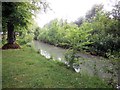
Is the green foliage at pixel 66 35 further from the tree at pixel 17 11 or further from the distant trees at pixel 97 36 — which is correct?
the tree at pixel 17 11

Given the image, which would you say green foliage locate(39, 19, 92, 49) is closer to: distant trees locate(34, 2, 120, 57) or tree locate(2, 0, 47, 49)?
distant trees locate(34, 2, 120, 57)

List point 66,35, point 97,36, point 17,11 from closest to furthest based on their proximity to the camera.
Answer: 1. point 66,35
2. point 17,11
3. point 97,36

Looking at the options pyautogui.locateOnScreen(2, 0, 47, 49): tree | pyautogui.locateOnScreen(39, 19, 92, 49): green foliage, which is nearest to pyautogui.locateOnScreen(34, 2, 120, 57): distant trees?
pyautogui.locateOnScreen(39, 19, 92, 49): green foliage

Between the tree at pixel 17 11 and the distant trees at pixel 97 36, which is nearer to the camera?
the distant trees at pixel 97 36

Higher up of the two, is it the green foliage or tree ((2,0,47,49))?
tree ((2,0,47,49))

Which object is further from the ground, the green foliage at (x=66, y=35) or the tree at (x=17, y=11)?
the tree at (x=17, y=11)

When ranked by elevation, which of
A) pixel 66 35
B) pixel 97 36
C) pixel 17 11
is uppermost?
pixel 17 11

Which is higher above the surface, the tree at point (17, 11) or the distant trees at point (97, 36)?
the tree at point (17, 11)

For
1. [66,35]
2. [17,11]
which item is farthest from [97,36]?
[17,11]

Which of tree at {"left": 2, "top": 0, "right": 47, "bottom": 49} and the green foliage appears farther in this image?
tree at {"left": 2, "top": 0, "right": 47, "bottom": 49}

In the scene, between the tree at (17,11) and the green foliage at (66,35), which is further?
the tree at (17,11)

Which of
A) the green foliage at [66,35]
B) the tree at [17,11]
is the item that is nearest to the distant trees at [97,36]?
the green foliage at [66,35]

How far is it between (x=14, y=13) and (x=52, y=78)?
27.9 feet

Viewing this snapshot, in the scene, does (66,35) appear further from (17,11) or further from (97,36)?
(97,36)
